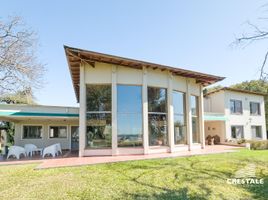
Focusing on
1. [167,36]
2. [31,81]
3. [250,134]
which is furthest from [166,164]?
[250,134]

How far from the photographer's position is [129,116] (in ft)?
52.2

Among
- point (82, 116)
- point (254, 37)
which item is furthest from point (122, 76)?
point (254, 37)

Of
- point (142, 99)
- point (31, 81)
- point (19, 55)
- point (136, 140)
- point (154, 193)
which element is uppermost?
point (19, 55)

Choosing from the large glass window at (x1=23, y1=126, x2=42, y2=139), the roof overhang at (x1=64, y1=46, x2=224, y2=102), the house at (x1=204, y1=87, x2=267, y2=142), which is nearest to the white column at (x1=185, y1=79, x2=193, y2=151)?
the roof overhang at (x1=64, y1=46, x2=224, y2=102)

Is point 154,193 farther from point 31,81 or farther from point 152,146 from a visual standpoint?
point 31,81

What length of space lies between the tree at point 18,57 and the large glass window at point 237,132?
77.3 ft

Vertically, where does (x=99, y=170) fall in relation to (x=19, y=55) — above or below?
below

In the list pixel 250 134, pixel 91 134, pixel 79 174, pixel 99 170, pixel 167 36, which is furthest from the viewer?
pixel 250 134

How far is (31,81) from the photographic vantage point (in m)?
21.9

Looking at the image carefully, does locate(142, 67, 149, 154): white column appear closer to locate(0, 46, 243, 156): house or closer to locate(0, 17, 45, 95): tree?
locate(0, 46, 243, 156): house

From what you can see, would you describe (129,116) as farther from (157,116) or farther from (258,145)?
(258,145)

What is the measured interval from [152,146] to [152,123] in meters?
1.61

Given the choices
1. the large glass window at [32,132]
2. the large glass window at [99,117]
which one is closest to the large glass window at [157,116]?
the large glass window at [99,117]

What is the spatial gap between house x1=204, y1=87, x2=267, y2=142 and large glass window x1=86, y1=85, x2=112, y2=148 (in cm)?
1529
